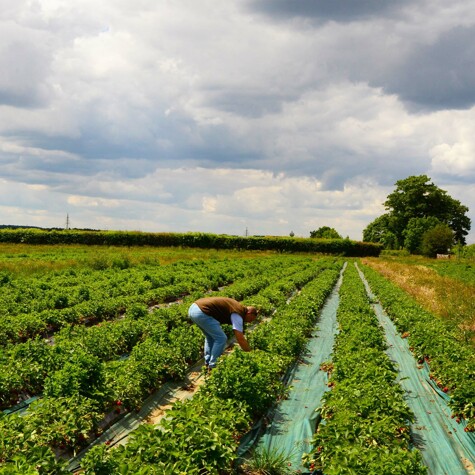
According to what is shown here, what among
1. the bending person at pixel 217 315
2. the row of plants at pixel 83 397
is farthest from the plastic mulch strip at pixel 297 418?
the row of plants at pixel 83 397

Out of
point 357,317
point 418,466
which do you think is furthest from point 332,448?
point 357,317

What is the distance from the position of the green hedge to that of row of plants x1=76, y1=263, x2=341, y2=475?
169 feet

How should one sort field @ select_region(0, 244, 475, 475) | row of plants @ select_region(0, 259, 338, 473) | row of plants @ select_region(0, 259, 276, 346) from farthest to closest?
row of plants @ select_region(0, 259, 276, 346)
row of plants @ select_region(0, 259, 338, 473)
field @ select_region(0, 244, 475, 475)

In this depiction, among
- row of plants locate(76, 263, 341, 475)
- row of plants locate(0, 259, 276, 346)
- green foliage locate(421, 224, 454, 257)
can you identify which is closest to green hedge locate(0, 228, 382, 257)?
green foliage locate(421, 224, 454, 257)

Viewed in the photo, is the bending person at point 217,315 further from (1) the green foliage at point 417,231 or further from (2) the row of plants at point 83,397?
(1) the green foliage at point 417,231

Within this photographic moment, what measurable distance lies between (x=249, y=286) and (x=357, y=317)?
7298 mm

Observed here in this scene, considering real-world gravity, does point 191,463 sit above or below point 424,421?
above

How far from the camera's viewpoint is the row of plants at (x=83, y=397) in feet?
16.6

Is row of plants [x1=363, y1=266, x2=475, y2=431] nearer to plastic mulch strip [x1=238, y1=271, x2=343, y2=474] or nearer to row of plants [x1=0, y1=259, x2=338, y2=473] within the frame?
plastic mulch strip [x1=238, y1=271, x2=343, y2=474]

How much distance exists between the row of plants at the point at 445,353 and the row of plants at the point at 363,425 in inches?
45.4

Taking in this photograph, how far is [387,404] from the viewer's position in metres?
6.45

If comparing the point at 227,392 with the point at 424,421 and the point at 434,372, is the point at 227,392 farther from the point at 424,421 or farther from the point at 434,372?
the point at 434,372

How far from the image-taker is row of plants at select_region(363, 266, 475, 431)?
7457mm

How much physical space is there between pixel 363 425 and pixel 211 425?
6.67 feet
